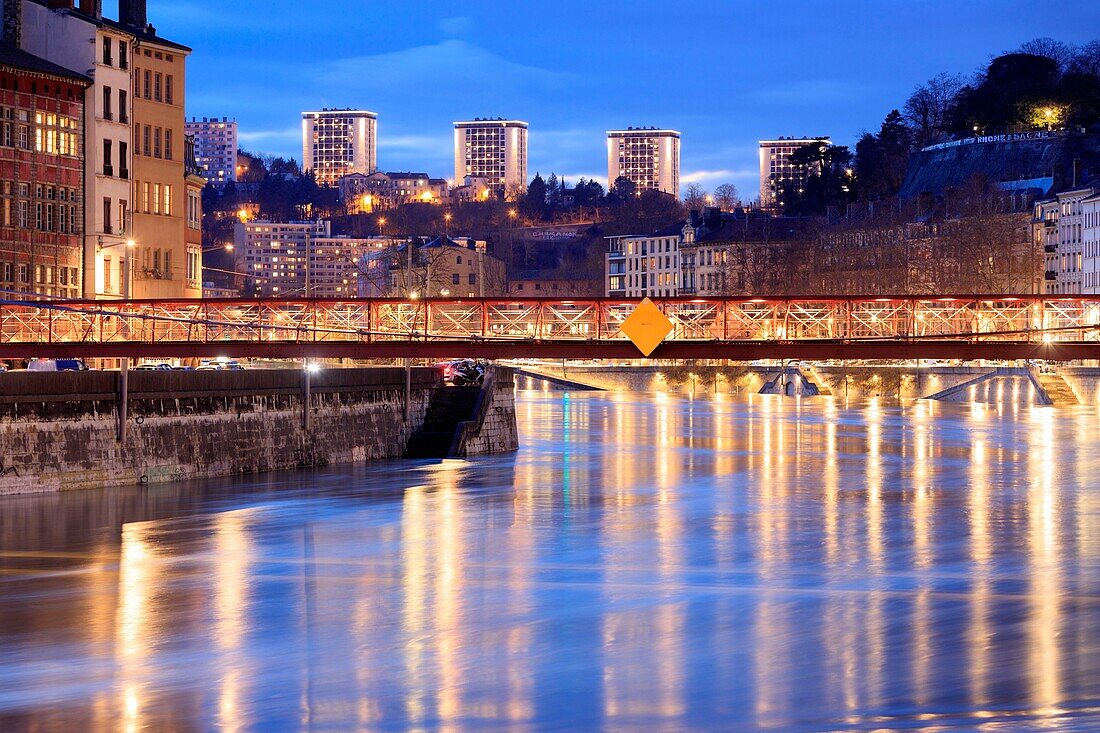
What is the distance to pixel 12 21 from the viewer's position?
79.5 m

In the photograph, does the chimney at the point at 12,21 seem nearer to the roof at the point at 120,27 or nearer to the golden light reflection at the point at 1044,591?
the roof at the point at 120,27

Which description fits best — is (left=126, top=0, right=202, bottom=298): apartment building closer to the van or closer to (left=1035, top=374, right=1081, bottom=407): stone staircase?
the van

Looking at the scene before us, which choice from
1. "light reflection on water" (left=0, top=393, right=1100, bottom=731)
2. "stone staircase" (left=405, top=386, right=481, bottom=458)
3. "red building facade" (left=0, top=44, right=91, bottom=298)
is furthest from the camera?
"red building facade" (left=0, top=44, right=91, bottom=298)

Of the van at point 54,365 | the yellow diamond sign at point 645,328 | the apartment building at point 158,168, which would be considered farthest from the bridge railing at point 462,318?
the apartment building at point 158,168

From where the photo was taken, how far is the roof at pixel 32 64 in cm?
7381

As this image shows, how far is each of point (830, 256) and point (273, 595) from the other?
144 m

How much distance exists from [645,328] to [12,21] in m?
44.5

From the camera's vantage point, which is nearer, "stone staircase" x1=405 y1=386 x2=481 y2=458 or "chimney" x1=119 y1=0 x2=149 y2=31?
"stone staircase" x1=405 y1=386 x2=481 y2=458

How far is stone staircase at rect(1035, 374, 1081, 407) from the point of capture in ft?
372

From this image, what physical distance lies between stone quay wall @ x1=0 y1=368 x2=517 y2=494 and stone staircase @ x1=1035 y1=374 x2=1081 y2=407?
213ft

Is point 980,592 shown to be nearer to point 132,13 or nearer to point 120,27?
point 120,27

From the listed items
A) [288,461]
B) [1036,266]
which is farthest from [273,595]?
[1036,266]

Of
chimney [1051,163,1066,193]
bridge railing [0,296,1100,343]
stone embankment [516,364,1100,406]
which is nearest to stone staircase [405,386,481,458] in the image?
bridge railing [0,296,1100,343]

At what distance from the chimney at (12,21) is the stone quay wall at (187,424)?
31237 mm
